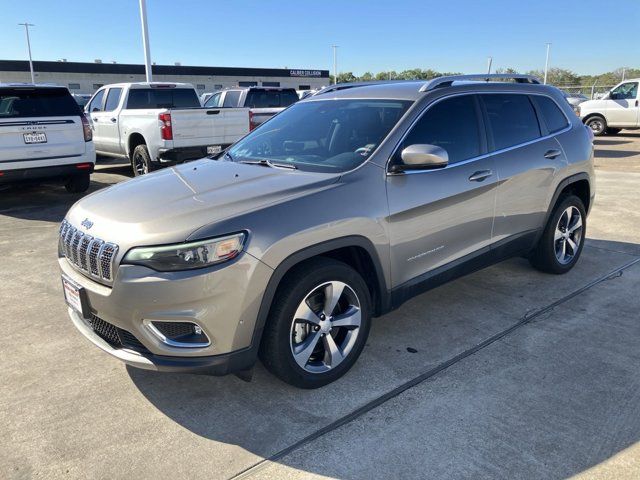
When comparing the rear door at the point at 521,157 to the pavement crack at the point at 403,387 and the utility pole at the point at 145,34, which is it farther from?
the utility pole at the point at 145,34

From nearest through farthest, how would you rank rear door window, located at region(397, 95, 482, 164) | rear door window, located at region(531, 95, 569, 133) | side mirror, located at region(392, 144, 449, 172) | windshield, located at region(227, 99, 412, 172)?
side mirror, located at region(392, 144, 449, 172) < windshield, located at region(227, 99, 412, 172) < rear door window, located at region(397, 95, 482, 164) < rear door window, located at region(531, 95, 569, 133)

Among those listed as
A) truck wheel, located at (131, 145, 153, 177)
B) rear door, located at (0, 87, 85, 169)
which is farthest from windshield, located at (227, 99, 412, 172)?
truck wheel, located at (131, 145, 153, 177)

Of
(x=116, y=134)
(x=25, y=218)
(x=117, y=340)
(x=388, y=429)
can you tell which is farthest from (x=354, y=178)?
(x=116, y=134)

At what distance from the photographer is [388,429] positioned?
2844mm

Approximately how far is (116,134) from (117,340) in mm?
8767

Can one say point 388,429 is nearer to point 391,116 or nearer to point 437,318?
point 437,318

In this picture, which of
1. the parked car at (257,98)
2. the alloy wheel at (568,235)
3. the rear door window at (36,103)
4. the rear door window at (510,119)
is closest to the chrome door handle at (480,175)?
the rear door window at (510,119)

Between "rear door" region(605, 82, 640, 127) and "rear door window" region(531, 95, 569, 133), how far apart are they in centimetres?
1647

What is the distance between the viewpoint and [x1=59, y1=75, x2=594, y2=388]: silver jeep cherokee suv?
2.68 meters

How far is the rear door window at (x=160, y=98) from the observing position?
10961 mm

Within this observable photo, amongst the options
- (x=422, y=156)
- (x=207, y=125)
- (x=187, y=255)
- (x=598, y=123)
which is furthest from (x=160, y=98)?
(x=598, y=123)

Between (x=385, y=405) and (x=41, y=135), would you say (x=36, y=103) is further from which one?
(x=385, y=405)

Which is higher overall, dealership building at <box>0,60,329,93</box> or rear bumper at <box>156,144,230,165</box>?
dealership building at <box>0,60,329,93</box>

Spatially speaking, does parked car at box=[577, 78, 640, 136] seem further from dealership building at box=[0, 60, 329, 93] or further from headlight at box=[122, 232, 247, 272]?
dealership building at box=[0, 60, 329, 93]
